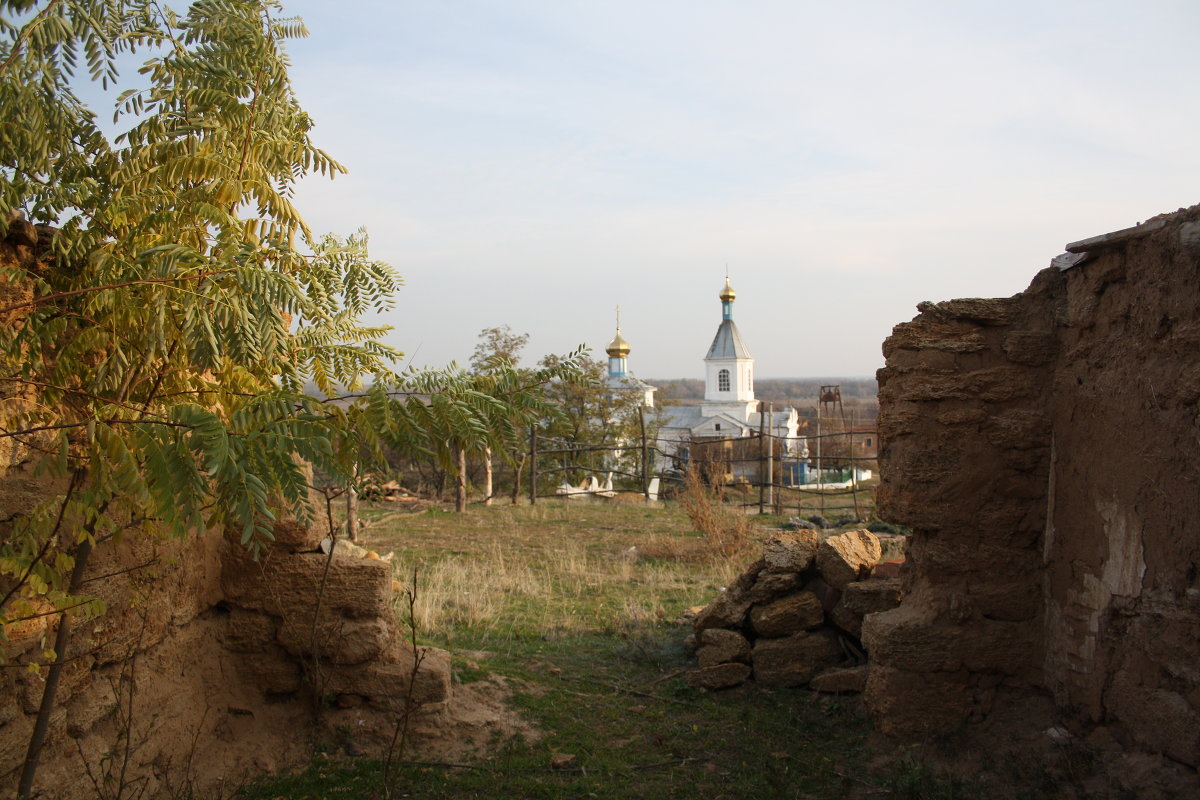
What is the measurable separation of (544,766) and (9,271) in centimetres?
354

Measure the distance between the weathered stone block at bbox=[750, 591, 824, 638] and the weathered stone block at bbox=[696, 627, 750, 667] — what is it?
0.18m

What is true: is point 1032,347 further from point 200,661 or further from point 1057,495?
point 200,661

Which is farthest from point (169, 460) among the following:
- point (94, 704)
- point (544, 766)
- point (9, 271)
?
point (544, 766)

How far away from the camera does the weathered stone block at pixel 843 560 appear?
6.47 m

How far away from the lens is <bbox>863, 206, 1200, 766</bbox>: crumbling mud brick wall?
396 cm

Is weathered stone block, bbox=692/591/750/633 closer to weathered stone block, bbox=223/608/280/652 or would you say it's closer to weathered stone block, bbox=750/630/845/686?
weathered stone block, bbox=750/630/845/686

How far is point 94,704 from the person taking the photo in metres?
3.79

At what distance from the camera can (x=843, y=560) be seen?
647 centimetres

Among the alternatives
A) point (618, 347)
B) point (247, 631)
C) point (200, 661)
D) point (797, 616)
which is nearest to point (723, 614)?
point (797, 616)

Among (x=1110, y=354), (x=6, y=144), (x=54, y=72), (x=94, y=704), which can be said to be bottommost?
(x=94, y=704)

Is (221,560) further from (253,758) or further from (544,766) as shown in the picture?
(544,766)

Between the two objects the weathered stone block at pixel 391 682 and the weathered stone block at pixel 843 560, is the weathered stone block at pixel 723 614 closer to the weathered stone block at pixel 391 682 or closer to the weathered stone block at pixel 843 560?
the weathered stone block at pixel 843 560

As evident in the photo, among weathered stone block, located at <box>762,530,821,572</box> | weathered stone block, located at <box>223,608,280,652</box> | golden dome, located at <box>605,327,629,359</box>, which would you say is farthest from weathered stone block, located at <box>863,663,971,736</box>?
golden dome, located at <box>605,327,629,359</box>

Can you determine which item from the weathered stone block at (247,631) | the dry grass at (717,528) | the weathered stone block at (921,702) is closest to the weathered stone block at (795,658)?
the weathered stone block at (921,702)
